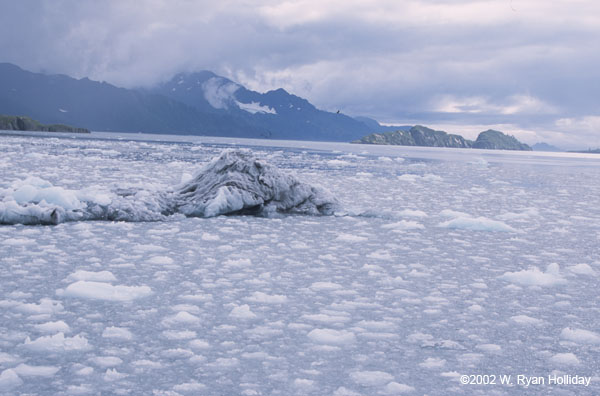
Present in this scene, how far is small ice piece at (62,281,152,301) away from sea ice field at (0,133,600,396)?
2 centimetres

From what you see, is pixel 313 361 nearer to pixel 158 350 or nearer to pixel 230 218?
pixel 158 350

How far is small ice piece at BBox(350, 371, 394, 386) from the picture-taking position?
3.75 metres

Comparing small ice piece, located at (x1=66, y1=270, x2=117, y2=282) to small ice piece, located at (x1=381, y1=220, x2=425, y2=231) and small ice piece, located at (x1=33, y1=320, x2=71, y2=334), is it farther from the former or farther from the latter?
small ice piece, located at (x1=381, y1=220, x2=425, y2=231)

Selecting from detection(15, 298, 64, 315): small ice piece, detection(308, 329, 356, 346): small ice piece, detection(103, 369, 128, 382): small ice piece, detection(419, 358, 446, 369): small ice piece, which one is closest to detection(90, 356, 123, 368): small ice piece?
detection(103, 369, 128, 382): small ice piece

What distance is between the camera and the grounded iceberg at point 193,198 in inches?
399

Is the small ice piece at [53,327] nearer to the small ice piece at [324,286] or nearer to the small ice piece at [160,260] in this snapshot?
the small ice piece at [160,260]

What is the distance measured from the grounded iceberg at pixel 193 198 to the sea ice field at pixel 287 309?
156 mm

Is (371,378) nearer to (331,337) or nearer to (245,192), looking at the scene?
(331,337)

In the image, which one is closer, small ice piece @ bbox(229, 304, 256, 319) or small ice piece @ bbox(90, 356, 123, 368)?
small ice piece @ bbox(90, 356, 123, 368)

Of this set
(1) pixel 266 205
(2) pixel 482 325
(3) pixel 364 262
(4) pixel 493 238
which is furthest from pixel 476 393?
(1) pixel 266 205

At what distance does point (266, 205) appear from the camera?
12.8 m

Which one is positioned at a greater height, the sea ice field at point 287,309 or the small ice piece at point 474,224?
the small ice piece at point 474,224

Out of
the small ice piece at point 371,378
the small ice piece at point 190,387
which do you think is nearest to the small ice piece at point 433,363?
the small ice piece at point 371,378

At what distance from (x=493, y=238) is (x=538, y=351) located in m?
5.90
